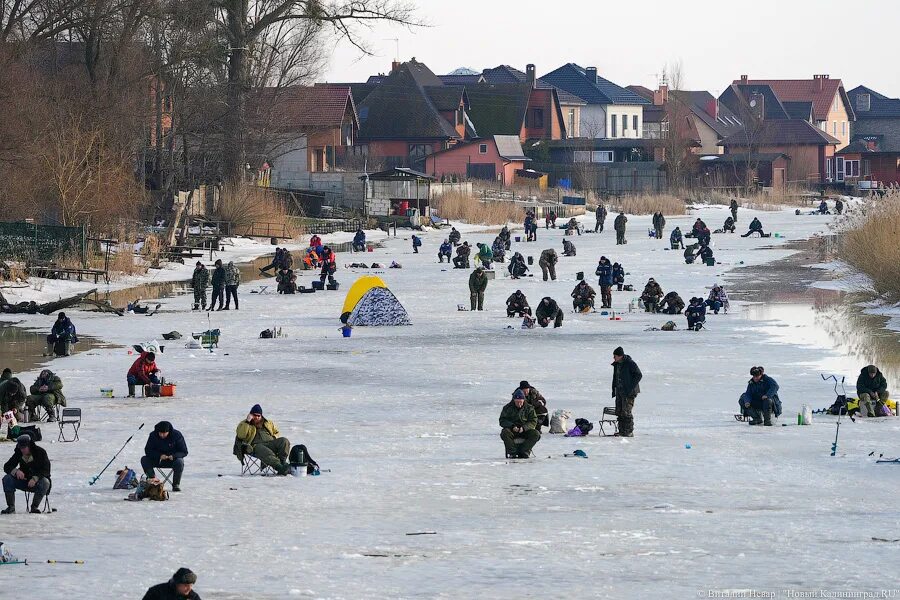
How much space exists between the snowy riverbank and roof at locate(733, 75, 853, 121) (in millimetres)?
110645

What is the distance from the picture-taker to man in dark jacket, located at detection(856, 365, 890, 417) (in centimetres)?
2083

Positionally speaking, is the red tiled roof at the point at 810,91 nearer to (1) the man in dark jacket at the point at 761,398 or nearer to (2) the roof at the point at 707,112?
(2) the roof at the point at 707,112

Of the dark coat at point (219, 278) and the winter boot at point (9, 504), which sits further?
the dark coat at point (219, 278)

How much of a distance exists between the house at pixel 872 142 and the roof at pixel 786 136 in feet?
7.10

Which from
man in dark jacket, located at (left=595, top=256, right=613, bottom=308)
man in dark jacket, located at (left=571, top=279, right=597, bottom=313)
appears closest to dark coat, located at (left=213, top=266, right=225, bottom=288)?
man in dark jacket, located at (left=571, top=279, right=597, bottom=313)

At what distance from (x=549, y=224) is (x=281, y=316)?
142ft

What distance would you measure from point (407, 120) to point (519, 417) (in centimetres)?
8852

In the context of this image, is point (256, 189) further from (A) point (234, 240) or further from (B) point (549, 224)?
(B) point (549, 224)

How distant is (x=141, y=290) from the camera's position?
4275 centimetres

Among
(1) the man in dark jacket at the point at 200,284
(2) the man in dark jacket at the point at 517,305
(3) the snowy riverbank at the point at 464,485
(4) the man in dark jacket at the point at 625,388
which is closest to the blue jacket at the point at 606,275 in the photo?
(2) the man in dark jacket at the point at 517,305

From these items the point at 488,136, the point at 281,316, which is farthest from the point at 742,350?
the point at 488,136

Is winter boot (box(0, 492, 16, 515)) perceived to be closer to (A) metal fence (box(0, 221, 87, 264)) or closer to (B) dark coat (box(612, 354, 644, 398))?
(B) dark coat (box(612, 354, 644, 398))

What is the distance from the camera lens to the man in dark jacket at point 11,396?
20.4m

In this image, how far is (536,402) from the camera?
19.3 meters
